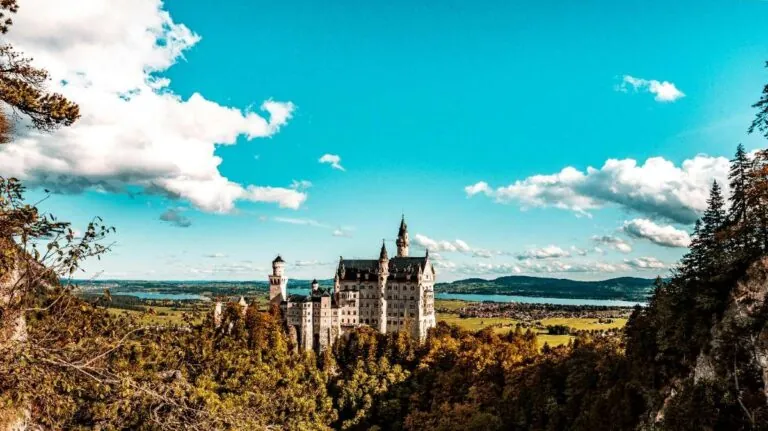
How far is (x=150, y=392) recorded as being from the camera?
9.32 meters

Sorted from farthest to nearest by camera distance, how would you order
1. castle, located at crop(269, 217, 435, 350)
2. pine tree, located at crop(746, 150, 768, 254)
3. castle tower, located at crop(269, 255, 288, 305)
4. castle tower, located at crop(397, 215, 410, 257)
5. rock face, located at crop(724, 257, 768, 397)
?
castle tower, located at crop(397, 215, 410, 257), castle tower, located at crop(269, 255, 288, 305), castle, located at crop(269, 217, 435, 350), pine tree, located at crop(746, 150, 768, 254), rock face, located at crop(724, 257, 768, 397)

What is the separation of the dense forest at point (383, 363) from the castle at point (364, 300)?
3619 mm

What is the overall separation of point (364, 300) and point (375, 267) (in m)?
7.26

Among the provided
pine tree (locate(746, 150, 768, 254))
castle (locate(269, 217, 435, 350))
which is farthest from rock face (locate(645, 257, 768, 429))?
castle (locate(269, 217, 435, 350))

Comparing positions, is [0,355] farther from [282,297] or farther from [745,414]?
[282,297]

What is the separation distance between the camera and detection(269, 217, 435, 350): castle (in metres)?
98.2

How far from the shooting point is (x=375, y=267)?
108m

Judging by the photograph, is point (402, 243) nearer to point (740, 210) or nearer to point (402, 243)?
point (402, 243)

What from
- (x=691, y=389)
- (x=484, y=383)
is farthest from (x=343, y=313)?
(x=691, y=389)

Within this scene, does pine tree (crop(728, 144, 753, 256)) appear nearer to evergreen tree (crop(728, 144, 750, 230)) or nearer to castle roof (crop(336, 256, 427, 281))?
evergreen tree (crop(728, 144, 750, 230))

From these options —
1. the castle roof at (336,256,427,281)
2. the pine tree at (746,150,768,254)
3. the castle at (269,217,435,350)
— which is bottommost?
the castle at (269,217,435,350)

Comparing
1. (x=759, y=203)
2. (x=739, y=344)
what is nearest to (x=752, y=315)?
(x=739, y=344)

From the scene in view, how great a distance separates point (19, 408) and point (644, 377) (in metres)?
44.2

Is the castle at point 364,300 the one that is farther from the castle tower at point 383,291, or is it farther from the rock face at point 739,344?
→ the rock face at point 739,344
